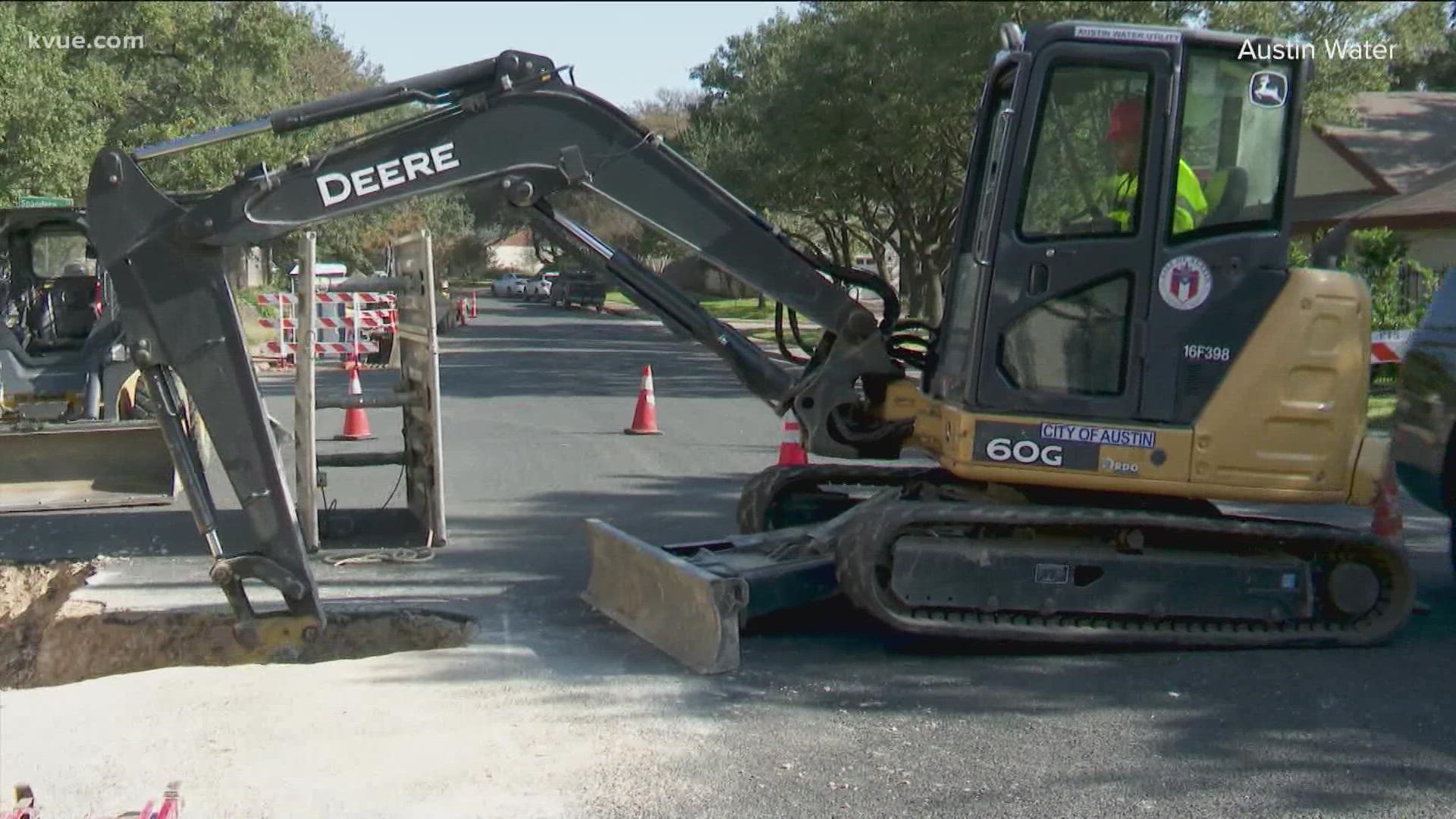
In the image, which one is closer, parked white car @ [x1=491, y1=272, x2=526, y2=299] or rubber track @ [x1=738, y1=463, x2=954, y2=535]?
rubber track @ [x1=738, y1=463, x2=954, y2=535]

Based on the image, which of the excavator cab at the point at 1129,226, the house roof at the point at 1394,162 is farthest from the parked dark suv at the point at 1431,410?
the house roof at the point at 1394,162

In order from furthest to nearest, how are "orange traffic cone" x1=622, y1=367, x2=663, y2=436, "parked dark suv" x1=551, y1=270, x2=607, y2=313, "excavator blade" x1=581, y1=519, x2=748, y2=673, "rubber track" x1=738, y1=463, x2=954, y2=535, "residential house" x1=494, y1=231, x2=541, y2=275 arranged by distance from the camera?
"residential house" x1=494, y1=231, x2=541, y2=275, "parked dark suv" x1=551, y1=270, x2=607, y2=313, "orange traffic cone" x1=622, y1=367, x2=663, y2=436, "rubber track" x1=738, y1=463, x2=954, y2=535, "excavator blade" x1=581, y1=519, x2=748, y2=673

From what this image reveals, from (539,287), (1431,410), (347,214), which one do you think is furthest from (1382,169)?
(539,287)

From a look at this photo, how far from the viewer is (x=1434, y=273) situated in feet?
76.8

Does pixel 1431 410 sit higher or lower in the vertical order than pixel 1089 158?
lower

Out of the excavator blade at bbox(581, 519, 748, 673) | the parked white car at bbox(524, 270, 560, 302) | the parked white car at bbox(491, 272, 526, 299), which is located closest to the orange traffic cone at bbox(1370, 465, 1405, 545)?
the excavator blade at bbox(581, 519, 748, 673)

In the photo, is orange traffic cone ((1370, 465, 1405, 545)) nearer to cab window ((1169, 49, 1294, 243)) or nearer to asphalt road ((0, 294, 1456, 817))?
asphalt road ((0, 294, 1456, 817))

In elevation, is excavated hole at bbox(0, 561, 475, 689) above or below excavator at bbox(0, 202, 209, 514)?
below

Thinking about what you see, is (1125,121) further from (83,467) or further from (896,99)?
(896,99)

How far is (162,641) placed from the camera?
8125 mm

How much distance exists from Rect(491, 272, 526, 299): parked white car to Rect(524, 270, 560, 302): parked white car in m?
2.44

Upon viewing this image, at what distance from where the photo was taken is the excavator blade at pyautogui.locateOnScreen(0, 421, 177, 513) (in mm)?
10844

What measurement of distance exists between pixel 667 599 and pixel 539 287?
2477 inches

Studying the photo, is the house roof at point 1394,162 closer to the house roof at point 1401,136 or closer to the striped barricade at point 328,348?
the house roof at point 1401,136
